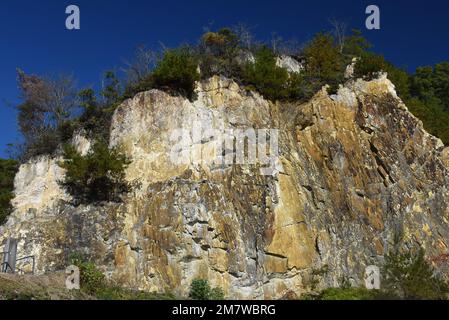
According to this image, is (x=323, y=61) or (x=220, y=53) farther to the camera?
(x=323, y=61)

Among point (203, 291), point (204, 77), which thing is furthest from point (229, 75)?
point (203, 291)

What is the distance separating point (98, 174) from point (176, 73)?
218 inches

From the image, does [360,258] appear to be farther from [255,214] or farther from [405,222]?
[255,214]

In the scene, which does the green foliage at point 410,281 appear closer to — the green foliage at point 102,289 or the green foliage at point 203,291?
the green foliage at point 203,291

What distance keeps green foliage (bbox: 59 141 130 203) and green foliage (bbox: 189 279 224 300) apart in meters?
5.13

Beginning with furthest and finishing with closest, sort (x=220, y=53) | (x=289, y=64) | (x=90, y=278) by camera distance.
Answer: (x=289, y=64)
(x=220, y=53)
(x=90, y=278)

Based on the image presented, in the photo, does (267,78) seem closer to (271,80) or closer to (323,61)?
(271,80)

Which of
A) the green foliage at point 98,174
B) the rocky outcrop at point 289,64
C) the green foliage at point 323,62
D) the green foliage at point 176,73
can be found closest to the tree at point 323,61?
the green foliage at point 323,62

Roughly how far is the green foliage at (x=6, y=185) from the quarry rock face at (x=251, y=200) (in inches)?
15.1

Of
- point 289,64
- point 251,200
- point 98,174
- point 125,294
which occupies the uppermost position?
point 289,64

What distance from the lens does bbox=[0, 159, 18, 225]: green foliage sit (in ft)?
77.7

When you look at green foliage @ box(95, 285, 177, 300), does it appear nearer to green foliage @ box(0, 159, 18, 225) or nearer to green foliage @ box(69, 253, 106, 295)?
green foliage @ box(69, 253, 106, 295)

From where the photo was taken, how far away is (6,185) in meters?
28.8
